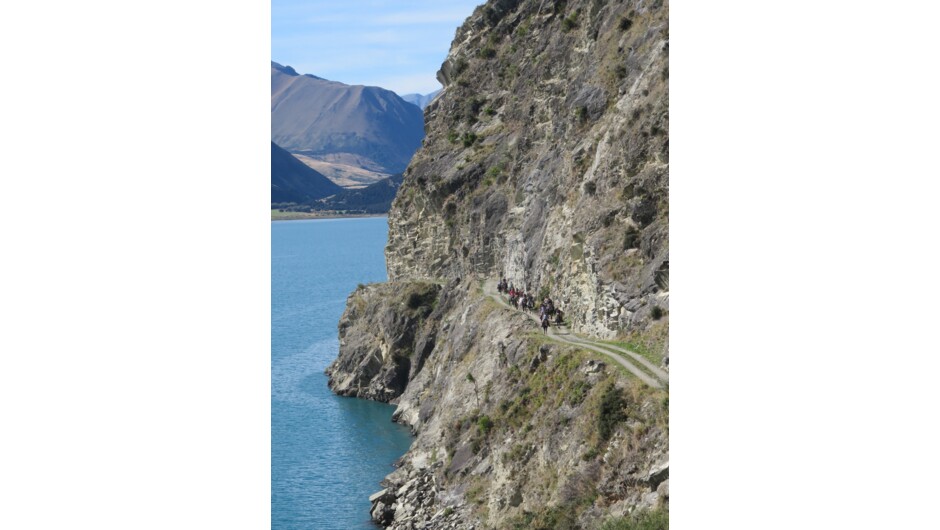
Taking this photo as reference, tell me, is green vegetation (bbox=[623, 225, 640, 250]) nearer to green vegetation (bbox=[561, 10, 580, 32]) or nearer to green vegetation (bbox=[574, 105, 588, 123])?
green vegetation (bbox=[574, 105, 588, 123])

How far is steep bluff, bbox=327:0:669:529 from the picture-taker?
51.1 m

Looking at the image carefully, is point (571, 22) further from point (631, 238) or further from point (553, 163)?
point (631, 238)

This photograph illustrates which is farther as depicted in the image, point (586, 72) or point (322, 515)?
point (586, 72)

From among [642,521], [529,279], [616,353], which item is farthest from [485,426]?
[642,521]

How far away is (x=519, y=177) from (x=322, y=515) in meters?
36.2

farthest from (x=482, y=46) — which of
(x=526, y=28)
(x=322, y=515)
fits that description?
(x=322, y=515)

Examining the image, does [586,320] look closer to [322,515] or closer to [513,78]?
[322,515]

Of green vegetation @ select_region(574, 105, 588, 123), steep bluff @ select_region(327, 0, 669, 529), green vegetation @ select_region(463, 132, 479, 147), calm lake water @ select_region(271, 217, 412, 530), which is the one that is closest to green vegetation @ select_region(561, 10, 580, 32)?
steep bluff @ select_region(327, 0, 669, 529)

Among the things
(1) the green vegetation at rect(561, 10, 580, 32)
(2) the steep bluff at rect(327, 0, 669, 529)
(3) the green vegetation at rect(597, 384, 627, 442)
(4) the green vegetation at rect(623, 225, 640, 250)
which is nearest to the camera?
(3) the green vegetation at rect(597, 384, 627, 442)

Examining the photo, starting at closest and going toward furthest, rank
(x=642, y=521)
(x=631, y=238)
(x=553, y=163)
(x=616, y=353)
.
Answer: (x=642, y=521), (x=616, y=353), (x=631, y=238), (x=553, y=163)

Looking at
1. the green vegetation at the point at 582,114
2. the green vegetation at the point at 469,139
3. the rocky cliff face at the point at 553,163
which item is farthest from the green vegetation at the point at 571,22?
the green vegetation at the point at 469,139

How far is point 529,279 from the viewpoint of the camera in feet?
253
